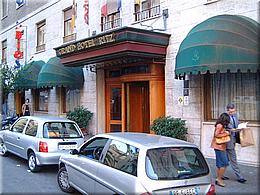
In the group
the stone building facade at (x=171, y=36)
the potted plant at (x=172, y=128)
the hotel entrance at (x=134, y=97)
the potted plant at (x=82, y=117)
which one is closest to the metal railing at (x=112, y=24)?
the stone building facade at (x=171, y=36)

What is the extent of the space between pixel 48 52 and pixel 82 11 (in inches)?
165

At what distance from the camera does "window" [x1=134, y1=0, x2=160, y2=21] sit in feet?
39.8

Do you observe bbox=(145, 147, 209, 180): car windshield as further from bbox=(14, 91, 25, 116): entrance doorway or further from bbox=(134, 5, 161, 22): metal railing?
bbox=(14, 91, 25, 116): entrance doorway

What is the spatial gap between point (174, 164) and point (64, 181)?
9.67 feet

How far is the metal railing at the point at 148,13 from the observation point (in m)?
12.0

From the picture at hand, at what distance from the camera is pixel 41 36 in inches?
825

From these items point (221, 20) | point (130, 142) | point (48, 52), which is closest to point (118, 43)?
point (221, 20)

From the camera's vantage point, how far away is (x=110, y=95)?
48.9 ft

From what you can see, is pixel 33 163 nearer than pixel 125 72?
Yes

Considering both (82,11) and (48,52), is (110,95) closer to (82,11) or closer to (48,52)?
(82,11)

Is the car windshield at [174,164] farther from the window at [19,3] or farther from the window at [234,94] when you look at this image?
the window at [19,3]

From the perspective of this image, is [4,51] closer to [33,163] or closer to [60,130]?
[60,130]

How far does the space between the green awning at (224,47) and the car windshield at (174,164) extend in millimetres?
3819

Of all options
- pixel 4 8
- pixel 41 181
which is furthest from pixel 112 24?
pixel 4 8
